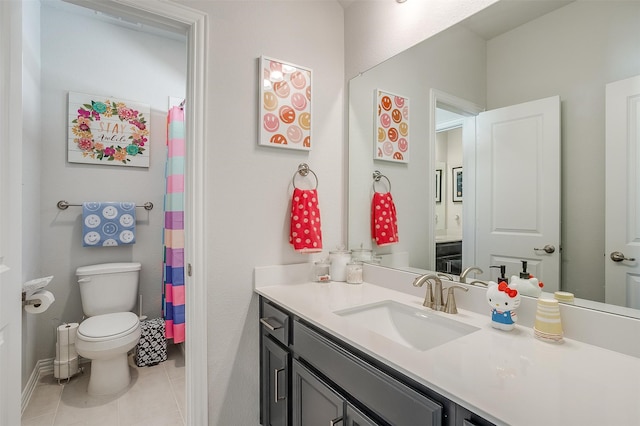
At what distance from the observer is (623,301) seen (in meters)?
0.85

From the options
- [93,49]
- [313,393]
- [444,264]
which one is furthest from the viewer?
[93,49]

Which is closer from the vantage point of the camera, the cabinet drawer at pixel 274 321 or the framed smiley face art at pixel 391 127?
the cabinet drawer at pixel 274 321

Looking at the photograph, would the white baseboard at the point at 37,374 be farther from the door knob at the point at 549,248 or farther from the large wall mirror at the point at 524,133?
the door knob at the point at 549,248

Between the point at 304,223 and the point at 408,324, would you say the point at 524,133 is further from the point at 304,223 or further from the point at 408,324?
the point at 304,223

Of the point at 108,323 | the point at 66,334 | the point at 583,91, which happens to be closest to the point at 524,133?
the point at 583,91

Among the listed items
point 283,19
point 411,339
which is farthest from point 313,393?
point 283,19

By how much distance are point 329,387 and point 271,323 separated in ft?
1.43

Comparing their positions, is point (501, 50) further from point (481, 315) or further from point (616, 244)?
point (481, 315)

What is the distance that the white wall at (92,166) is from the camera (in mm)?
2217

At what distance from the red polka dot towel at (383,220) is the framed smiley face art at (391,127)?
212 millimetres

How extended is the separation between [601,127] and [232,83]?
4.58ft

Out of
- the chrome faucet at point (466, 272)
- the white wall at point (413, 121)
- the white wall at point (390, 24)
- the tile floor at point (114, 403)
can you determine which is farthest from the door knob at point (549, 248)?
the tile floor at point (114, 403)

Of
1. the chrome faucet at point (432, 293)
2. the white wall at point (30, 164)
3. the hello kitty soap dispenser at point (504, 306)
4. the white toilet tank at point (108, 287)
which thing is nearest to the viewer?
the hello kitty soap dispenser at point (504, 306)

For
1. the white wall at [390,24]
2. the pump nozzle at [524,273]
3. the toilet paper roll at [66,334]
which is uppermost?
the white wall at [390,24]
